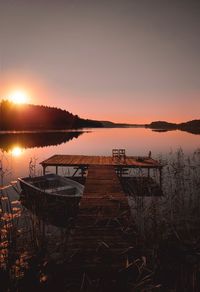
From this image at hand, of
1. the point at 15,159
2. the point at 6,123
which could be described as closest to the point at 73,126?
the point at 6,123

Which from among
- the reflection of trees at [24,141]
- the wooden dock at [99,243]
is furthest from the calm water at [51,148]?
the wooden dock at [99,243]

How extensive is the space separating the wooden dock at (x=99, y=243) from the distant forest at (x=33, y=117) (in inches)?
3779

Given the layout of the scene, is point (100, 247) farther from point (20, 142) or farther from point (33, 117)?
point (33, 117)

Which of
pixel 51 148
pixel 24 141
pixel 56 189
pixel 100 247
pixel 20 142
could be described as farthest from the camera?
pixel 24 141

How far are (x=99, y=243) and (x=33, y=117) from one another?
449 ft

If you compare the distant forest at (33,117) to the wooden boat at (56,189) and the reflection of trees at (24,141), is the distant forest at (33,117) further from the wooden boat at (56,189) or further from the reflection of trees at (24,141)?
the wooden boat at (56,189)

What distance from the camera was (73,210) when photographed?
36.0 ft

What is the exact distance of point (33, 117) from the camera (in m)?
135

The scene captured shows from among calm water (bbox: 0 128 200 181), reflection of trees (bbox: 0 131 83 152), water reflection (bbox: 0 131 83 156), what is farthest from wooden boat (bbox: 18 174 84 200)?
reflection of trees (bbox: 0 131 83 152)

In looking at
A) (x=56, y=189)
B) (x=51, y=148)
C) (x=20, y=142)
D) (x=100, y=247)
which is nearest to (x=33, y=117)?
(x=20, y=142)

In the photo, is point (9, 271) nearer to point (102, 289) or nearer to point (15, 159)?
point (102, 289)

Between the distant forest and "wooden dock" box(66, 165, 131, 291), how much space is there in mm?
95974

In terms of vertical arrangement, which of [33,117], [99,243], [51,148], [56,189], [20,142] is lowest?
[51,148]

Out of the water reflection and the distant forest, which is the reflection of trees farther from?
the distant forest
